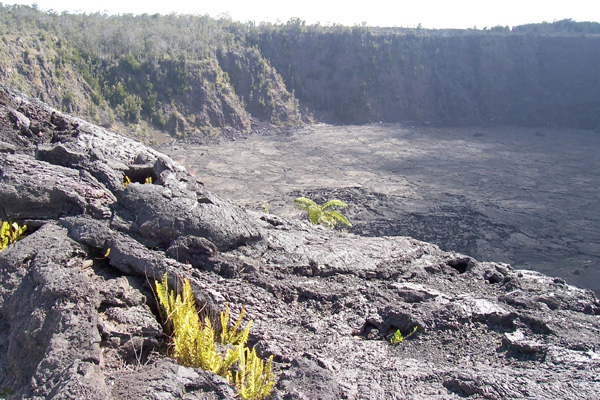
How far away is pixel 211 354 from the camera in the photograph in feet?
9.61

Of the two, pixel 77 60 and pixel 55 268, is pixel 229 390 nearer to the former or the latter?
pixel 55 268

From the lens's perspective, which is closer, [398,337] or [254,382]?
[254,382]

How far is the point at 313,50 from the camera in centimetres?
3459

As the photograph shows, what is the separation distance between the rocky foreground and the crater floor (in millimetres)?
6712

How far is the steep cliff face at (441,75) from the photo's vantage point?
31.7 metres

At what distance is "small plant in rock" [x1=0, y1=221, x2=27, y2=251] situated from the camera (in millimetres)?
3717

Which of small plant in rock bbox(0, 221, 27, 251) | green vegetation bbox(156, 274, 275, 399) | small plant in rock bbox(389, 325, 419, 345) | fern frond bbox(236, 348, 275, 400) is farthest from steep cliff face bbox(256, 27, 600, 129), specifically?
fern frond bbox(236, 348, 275, 400)

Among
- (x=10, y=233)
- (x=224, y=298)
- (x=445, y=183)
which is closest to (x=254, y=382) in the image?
(x=224, y=298)

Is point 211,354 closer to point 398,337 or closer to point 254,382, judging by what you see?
point 254,382

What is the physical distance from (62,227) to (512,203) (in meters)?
14.6

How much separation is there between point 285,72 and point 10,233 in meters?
30.2

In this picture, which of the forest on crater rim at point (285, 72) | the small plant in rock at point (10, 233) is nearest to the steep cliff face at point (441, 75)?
the forest on crater rim at point (285, 72)

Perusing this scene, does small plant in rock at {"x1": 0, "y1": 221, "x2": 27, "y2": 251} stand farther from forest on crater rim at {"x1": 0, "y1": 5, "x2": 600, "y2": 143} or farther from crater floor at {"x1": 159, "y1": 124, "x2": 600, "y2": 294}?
forest on crater rim at {"x1": 0, "y1": 5, "x2": 600, "y2": 143}

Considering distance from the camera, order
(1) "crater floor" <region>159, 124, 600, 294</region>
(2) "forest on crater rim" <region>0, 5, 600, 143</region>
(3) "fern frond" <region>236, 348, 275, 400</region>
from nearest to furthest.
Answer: (3) "fern frond" <region>236, 348, 275, 400</region> → (1) "crater floor" <region>159, 124, 600, 294</region> → (2) "forest on crater rim" <region>0, 5, 600, 143</region>
